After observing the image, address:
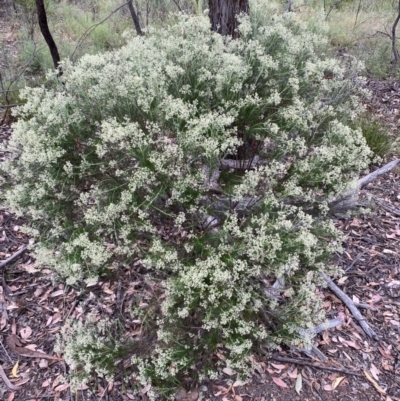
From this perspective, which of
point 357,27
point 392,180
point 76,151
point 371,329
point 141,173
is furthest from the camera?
point 357,27

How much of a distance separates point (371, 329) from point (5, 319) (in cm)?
290

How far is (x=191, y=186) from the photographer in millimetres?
2391

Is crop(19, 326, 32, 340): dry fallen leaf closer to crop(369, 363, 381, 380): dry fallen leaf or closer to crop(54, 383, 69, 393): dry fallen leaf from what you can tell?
crop(54, 383, 69, 393): dry fallen leaf

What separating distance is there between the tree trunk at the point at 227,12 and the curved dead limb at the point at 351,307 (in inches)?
99.6

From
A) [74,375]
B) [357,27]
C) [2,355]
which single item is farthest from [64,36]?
[74,375]

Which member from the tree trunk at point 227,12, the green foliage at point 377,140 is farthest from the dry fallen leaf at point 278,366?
the tree trunk at point 227,12

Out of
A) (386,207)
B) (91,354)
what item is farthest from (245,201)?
(386,207)

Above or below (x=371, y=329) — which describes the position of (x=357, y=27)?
above

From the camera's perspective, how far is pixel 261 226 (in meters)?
2.38

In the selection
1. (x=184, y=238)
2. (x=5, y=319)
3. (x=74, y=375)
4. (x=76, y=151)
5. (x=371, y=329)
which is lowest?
(x=371, y=329)

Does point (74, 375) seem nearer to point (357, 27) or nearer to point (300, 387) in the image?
point (300, 387)

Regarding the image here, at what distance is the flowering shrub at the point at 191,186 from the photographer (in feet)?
7.59

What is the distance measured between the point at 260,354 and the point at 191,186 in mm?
1353

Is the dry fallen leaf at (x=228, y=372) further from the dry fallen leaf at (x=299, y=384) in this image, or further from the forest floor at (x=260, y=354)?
the dry fallen leaf at (x=299, y=384)
